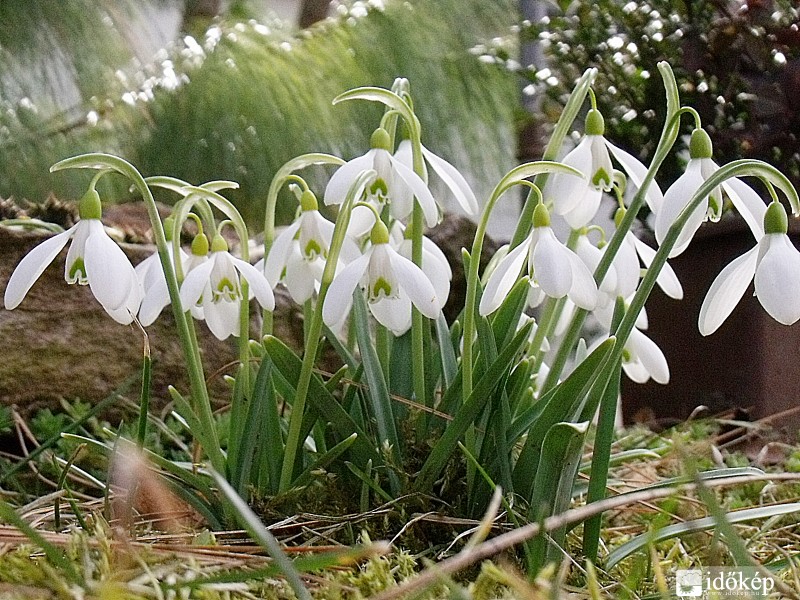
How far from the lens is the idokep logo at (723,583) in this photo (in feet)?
1.21

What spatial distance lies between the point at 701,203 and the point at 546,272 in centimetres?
13

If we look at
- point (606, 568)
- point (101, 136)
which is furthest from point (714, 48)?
point (101, 136)

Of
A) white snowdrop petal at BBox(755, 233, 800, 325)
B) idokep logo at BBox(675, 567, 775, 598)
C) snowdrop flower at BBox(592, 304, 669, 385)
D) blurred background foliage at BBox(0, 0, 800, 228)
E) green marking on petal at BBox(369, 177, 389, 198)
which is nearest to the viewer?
idokep logo at BBox(675, 567, 775, 598)

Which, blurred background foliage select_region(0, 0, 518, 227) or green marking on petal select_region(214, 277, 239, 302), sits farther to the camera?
blurred background foliage select_region(0, 0, 518, 227)

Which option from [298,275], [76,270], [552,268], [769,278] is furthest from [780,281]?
[76,270]

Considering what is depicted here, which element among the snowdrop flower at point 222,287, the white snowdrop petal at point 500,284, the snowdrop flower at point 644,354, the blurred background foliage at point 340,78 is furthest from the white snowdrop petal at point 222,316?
the blurred background foliage at point 340,78

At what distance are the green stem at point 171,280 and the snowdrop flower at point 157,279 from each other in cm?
3

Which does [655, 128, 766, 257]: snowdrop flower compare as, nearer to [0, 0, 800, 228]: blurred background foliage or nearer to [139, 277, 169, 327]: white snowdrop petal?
[139, 277, 169, 327]: white snowdrop petal

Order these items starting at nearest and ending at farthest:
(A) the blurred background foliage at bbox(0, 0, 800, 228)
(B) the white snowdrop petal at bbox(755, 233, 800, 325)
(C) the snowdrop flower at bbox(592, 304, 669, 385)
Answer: (B) the white snowdrop petal at bbox(755, 233, 800, 325) < (C) the snowdrop flower at bbox(592, 304, 669, 385) < (A) the blurred background foliage at bbox(0, 0, 800, 228)

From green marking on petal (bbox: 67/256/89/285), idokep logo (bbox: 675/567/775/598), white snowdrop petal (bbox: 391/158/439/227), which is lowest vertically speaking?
idokep logo (bbox: 675/567/775/598)

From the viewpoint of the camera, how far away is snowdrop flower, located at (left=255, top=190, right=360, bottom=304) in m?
0.61

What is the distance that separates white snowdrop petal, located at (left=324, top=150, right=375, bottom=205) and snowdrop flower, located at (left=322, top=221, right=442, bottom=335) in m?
0.05

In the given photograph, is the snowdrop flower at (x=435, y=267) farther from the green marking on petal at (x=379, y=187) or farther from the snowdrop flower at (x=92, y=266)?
the snowdrop flower at (x=92, y=266)

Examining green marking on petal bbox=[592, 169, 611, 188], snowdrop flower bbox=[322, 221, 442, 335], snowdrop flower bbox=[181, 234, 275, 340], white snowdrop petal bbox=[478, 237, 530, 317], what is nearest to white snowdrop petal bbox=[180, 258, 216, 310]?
snowdrop flower bbox=[181, 234, 275, 340]
